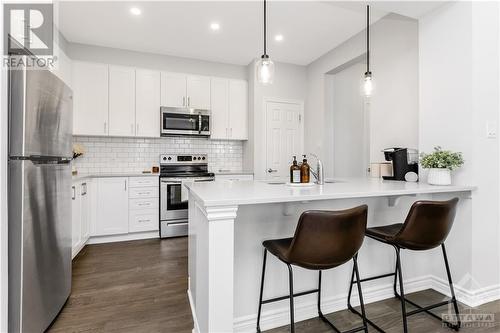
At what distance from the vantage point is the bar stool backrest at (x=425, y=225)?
1.59 meters

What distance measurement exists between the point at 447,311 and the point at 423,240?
81cm

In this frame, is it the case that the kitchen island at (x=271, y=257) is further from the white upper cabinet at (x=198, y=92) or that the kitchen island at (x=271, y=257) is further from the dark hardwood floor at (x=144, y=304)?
the white upper cabinet at (x=198, y=92)

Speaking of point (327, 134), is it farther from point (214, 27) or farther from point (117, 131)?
point (117, 131)

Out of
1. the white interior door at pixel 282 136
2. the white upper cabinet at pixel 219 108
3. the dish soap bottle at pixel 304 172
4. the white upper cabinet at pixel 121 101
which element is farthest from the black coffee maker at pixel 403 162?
the white upper cabinet at pixel 121 101

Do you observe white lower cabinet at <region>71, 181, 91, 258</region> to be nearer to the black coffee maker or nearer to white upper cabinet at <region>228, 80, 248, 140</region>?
white upper cabinet at <region>228, 80, 248, 140</region>

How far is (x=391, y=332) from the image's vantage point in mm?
1712

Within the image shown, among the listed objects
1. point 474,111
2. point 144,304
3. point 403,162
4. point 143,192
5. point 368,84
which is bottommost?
point 144,304

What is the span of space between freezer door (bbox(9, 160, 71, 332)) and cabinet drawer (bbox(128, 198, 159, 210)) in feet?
5.39

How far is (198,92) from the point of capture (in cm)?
425

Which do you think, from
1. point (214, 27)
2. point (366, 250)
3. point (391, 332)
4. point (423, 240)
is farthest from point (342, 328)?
point (214, 27)

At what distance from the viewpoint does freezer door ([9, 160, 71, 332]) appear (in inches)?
55.4

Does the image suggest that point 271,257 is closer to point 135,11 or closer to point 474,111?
point 474,111

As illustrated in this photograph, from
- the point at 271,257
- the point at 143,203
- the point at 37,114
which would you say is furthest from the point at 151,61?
the point at 271,257

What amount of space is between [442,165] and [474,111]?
468 millimetres
